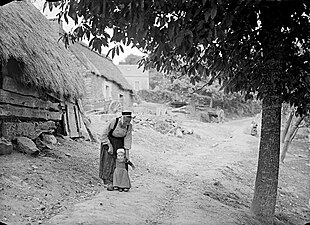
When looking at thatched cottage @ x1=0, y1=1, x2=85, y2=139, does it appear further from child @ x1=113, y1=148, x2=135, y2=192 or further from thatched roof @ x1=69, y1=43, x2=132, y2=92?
thatched roof @ x1=69, y1=43, x2=132, y2=92

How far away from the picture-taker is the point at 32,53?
7.05 meters

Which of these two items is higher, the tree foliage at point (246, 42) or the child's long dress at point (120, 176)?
the tree foliage at point (246, 42)

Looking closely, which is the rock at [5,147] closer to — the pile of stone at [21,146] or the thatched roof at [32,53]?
the pile of stone at [21,146]

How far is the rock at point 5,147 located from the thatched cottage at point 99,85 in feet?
35.1

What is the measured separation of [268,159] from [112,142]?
253 centimetres

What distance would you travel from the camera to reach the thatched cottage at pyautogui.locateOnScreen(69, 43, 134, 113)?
61.3 feet

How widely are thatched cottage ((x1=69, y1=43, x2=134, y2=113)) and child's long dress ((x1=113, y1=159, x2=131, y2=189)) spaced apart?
11.6 m

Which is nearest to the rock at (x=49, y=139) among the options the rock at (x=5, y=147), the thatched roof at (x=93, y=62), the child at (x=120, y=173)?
the rock at (x=5, y=147)

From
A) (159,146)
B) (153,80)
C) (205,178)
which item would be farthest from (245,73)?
(153,80)

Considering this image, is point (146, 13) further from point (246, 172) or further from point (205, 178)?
point (246, 172)

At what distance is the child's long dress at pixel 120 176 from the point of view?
562 centimetres

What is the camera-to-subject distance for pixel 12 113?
6.71 m

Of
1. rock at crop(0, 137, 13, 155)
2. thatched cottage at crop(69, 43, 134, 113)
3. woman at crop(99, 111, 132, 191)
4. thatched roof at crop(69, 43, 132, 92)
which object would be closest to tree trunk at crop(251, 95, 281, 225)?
woman at crop(99, 111, 132, 191)

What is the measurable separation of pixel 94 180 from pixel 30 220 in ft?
8.26
